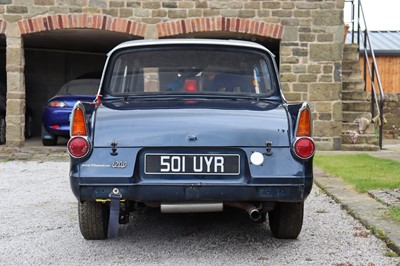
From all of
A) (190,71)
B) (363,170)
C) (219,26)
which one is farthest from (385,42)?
(190,71)

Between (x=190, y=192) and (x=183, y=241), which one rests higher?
(x=190, y=192)

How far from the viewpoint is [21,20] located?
1244 cm

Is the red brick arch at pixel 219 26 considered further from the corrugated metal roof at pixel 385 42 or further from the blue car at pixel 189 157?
the corrugated metal roof at pixel 385 42

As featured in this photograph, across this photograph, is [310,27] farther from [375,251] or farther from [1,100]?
[375,251]

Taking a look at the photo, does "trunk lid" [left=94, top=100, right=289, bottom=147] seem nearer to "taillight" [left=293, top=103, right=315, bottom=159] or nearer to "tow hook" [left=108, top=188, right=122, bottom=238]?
"taillight" [left=293, top=103, right=315, bottom=159]

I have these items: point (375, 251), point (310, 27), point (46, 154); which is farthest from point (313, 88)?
point (375, 251)

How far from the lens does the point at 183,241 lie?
462 centimetres

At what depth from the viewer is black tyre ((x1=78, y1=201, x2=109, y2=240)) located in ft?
14.5

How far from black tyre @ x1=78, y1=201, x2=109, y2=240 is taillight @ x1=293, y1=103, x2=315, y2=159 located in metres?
1.52

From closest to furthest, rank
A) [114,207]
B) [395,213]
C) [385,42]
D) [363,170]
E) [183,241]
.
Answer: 1. [114,207]
2. [183,241]
3. [395,213]
4. [363,170]
5. [385,42]

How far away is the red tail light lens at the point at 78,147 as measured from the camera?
13.4 ft

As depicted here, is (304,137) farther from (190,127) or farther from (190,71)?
(190,71)

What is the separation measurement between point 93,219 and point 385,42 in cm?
2367

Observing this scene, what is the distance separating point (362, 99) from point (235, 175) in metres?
9.80
